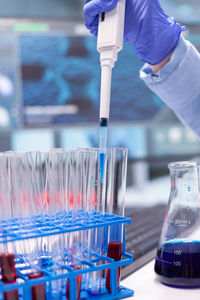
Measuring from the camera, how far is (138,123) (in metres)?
2.29

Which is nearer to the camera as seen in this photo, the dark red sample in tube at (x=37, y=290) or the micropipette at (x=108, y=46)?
the dark red sample in tube at (x=37, y=290)

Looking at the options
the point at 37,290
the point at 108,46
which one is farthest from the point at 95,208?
the point at 108,46

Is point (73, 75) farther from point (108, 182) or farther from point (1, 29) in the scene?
point (108, 182)

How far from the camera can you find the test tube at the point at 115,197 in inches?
26.8

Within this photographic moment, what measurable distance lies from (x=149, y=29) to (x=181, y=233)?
0.58 m

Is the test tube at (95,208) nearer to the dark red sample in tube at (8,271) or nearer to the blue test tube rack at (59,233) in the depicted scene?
the blue test tube rack at (59,233)

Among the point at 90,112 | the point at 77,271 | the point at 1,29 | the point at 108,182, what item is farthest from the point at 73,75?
the point at 77,271

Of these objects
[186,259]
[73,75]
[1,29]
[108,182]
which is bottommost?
[186,259]

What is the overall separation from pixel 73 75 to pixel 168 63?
116 centimetres

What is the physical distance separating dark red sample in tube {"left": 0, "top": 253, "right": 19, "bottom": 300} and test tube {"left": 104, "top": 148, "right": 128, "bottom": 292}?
18cm

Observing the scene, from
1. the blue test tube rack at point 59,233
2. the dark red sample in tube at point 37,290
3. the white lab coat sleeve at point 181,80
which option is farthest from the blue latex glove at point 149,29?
the dark red sample in tube at point 37,290

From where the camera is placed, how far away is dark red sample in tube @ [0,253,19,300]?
56cm

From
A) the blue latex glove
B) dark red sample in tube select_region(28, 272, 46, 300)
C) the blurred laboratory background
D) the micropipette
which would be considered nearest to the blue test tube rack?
dark red sample in tube select_region(28, 272, 46, 300)

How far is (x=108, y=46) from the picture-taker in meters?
0.82
